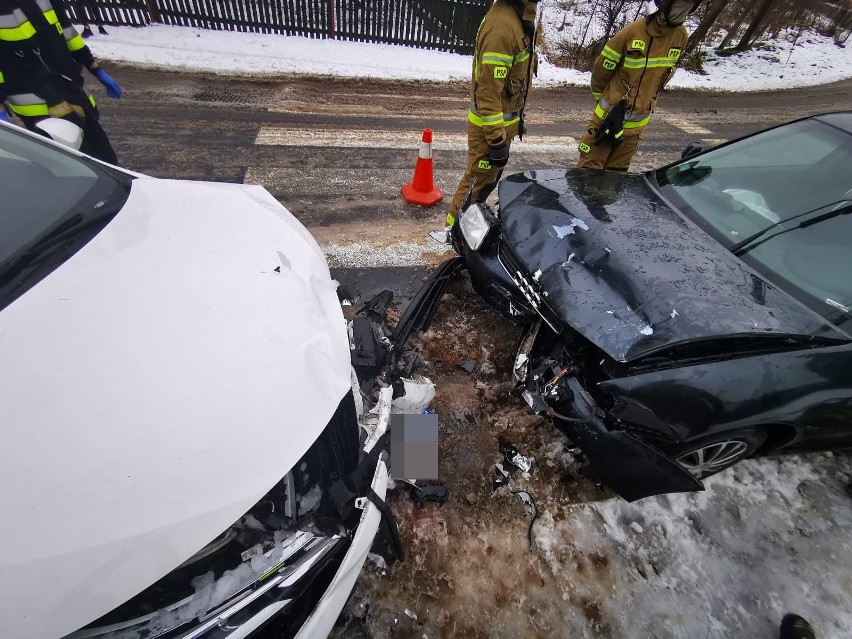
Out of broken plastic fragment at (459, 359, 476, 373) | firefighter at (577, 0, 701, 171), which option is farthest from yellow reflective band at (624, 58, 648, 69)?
broken plastic fragment at (459, 359, 476, 373)

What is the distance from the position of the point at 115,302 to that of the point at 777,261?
320cm

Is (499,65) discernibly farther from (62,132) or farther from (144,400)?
(144,400)

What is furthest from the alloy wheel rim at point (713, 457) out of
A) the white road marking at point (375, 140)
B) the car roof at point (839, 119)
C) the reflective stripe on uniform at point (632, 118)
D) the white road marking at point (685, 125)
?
the white road marking at point (685, 125)

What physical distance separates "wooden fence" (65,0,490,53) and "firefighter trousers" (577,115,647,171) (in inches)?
216

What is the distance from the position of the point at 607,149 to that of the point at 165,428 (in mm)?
4691

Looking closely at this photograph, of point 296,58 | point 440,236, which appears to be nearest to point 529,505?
point 440,236

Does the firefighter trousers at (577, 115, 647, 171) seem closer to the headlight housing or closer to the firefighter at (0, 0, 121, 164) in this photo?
the headlight housing

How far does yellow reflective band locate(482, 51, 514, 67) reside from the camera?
3348mm

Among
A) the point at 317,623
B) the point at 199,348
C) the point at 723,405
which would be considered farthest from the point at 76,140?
the point at 723,405

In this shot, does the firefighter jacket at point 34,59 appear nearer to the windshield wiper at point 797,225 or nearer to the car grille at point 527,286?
the car grille at point 527,286

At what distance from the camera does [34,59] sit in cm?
343

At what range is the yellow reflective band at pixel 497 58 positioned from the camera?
3.35m

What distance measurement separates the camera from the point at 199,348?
1.57m

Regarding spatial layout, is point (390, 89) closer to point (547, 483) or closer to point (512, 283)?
point (512, 283)
